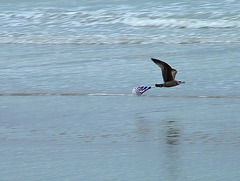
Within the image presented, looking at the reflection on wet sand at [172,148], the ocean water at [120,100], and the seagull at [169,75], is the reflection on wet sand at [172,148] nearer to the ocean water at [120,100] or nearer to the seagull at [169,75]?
the ocean water at [120,100]

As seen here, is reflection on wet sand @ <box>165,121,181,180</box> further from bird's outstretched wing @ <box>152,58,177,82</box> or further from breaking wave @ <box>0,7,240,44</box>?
breaking wave @ <box>0,7,240,44</box>

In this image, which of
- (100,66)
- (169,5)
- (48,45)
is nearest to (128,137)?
(100,66)

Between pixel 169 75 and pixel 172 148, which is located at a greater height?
pixel 169 75

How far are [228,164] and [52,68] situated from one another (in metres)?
4.39

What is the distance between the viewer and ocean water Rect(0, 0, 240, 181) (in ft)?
16.1

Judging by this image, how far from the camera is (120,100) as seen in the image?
7.05 m

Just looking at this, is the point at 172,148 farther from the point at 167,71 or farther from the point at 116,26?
the point at 116,26

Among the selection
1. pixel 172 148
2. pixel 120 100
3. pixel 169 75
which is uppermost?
pixel 169 75

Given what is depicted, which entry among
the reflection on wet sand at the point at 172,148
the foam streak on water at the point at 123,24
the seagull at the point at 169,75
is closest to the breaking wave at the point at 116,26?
the foam streak on water at the point at 123,24

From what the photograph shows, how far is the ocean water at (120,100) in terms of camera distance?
16.1 feet

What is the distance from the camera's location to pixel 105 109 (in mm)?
6676

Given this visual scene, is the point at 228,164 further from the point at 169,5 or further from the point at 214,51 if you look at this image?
the point at 169,5

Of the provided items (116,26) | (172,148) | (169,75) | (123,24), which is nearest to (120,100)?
(169,75)

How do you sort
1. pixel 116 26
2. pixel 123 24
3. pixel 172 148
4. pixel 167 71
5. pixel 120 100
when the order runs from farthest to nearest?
pixel 123 24 → pixel 116 26 → pixel 120 100 → pixel 167 71 → pixel 172 148
